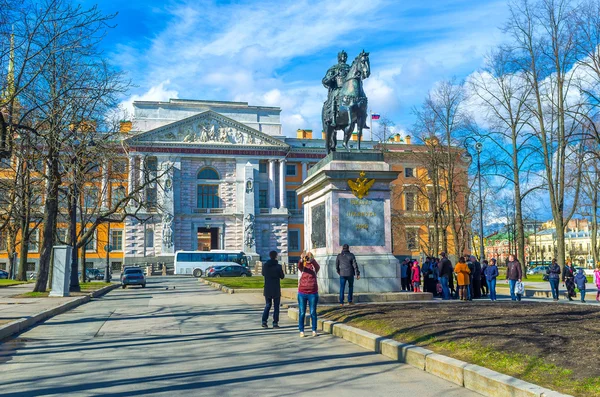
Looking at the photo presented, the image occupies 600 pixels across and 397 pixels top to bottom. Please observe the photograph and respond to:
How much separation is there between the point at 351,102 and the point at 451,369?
39.2 ft

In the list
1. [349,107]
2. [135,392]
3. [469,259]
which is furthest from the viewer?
[469,259]

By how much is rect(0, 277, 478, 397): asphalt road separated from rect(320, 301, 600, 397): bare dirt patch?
0.72 m

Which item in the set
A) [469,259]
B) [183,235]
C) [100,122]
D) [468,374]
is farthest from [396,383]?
[183,235]

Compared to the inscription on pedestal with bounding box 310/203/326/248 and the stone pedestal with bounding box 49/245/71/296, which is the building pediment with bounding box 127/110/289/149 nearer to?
→ the stone pedestal with bounding box 49/245/71/296

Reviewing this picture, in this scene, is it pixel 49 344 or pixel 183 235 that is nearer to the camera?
pixel 49 344

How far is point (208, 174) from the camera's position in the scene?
75.9 metres

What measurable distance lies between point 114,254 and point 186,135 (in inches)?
675

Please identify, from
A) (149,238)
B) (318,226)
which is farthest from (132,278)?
(149,238)

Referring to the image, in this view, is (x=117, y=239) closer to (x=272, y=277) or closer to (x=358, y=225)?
(x=358, y=225)

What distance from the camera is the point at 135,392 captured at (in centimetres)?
704

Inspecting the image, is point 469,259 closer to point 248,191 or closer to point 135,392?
point 135,392

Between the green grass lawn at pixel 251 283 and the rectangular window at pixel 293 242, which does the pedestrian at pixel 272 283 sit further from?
the rectangular window at pixel 293 242

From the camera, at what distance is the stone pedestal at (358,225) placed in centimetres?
1673

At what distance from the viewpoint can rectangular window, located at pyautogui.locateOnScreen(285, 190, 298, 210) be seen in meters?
80.8
